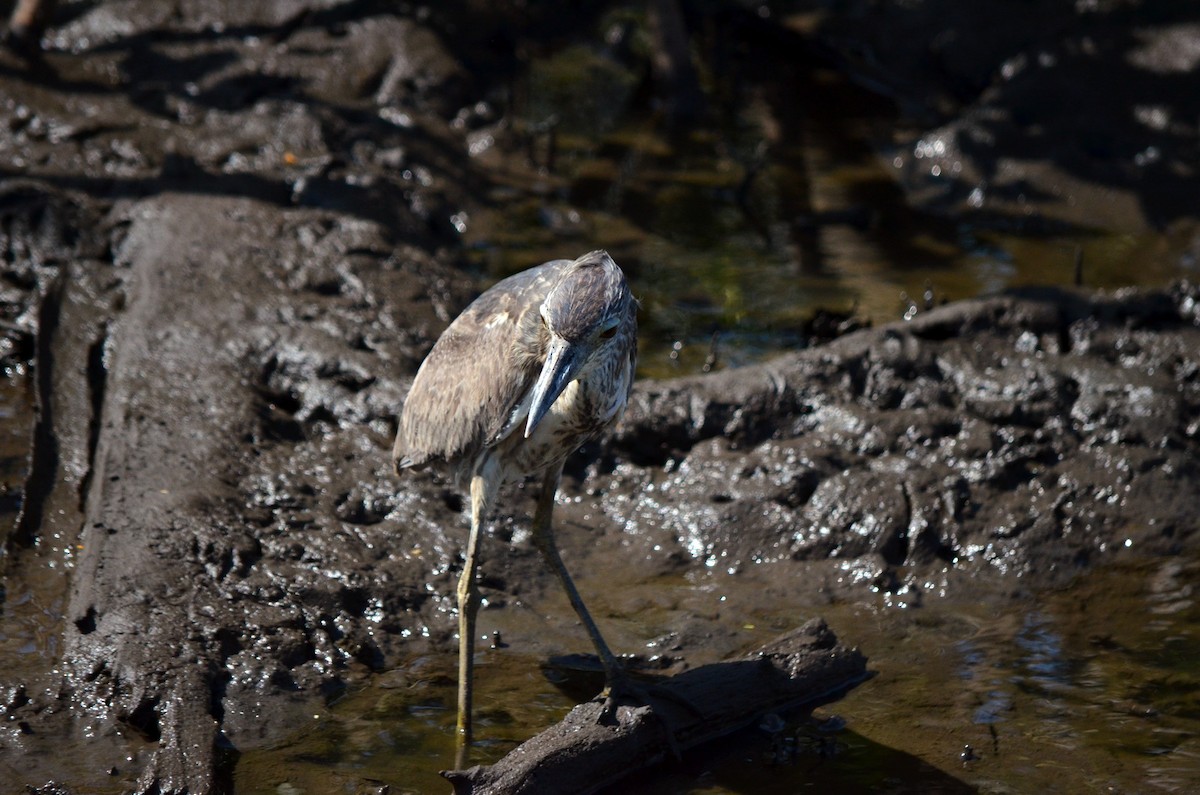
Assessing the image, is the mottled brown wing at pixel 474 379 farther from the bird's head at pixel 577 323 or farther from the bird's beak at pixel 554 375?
the bird's beak at pixel 554 375

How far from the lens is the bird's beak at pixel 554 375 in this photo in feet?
12.8

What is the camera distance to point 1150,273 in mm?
7910

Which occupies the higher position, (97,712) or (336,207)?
(336,207)

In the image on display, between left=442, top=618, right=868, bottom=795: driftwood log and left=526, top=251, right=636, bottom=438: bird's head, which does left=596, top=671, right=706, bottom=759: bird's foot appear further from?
left=526, top=251, right=636, bottom=438: bird's head

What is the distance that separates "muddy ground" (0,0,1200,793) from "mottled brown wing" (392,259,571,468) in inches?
29.1

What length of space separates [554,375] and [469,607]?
106cm

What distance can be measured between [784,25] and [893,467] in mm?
6906

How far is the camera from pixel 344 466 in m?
5.61

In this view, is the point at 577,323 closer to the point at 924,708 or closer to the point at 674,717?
Result: the point at 674,717

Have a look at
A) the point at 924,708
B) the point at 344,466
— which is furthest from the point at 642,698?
the point at 344,466

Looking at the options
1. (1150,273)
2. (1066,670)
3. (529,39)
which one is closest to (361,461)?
(1066,670)

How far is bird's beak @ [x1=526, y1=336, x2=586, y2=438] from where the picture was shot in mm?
3887

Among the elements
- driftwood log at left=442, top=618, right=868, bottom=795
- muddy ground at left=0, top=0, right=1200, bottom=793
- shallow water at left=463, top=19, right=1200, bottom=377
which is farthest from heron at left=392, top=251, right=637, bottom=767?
shallow water at left=463, top=19, right=1200, bottom=377

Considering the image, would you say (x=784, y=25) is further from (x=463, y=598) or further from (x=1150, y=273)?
(x=463, y=598)
